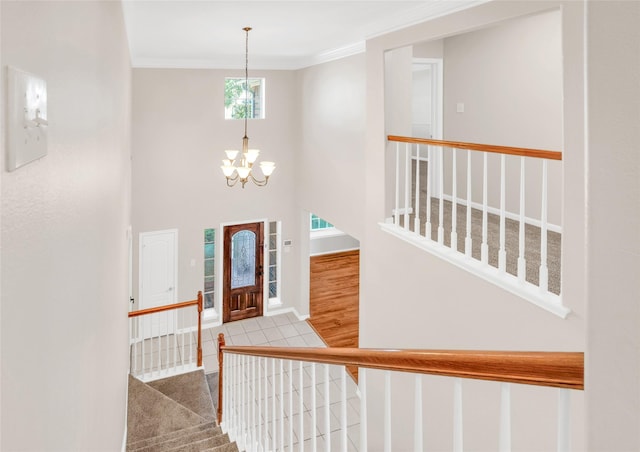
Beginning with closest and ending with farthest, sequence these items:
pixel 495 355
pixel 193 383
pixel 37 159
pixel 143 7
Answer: pixel 37 159, pixel 495 355, pixel 143 7, pixel 193 383

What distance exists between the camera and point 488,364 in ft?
3.20

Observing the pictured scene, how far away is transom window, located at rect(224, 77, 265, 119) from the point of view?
7859 mm

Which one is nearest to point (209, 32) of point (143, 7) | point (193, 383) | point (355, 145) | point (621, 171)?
point (143, 7)

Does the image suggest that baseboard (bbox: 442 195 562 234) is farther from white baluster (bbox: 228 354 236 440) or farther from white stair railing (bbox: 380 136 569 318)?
white baluster (bbox: 228 354 236 440)

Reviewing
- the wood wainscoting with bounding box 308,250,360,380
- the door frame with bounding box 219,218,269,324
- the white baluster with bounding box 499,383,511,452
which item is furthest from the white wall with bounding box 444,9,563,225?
the white baluster with bounding box 499,383,511,452

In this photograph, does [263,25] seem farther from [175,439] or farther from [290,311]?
[290,311]

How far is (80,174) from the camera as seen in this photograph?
1409mm

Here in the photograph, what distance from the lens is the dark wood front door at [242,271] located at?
27.3 ft

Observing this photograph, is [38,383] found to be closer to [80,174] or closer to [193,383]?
[80,174]

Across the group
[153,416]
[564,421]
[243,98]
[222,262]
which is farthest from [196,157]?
[564,421]

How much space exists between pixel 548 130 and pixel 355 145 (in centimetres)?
239

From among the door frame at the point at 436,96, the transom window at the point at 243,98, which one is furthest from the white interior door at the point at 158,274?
the door frame at the point at 436,96

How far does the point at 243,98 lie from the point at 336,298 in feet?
14.7

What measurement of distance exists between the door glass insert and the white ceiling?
3.20 meters
